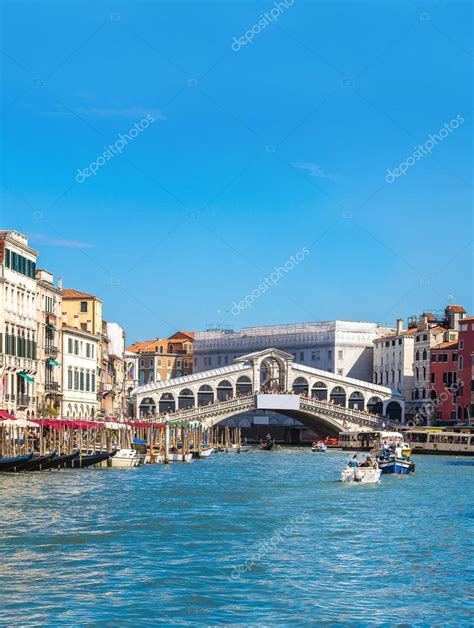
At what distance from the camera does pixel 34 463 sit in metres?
43.6

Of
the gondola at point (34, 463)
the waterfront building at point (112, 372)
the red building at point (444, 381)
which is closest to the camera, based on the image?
the gondola at point (34, 463)

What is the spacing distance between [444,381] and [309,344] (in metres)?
22.7

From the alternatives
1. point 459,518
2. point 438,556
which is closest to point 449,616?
point 438,556

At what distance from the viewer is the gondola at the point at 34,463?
42.8 m

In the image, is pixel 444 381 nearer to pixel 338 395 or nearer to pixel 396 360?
pixel 338 395

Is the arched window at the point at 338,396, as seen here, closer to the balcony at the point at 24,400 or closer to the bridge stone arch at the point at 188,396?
the bridge stone arch at the point at 188,396

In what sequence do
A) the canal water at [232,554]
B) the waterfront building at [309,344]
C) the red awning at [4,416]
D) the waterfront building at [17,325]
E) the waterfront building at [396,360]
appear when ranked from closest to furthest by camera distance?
the canal water at [232,554]
the red awning at [4,416]
the waterfront building at [17,325]
the waterfront building at [396,360]
the waterfront building at [309,344]

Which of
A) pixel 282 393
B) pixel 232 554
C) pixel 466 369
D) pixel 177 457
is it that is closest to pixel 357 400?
pixel 282 393

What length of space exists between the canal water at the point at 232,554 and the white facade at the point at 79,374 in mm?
23527

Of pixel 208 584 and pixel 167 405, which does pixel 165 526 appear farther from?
pixel 167 405

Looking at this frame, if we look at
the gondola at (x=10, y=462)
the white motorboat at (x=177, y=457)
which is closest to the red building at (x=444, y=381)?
the white motorboat at (x=177, y=457)

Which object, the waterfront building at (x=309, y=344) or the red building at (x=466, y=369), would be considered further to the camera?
the waterfront building at (x=309, y=344)

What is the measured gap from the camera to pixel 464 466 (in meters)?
61.1

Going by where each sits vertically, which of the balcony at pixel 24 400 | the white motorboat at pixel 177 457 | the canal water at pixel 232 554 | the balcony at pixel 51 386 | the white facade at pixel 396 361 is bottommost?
the canal water at pixel 232 554
